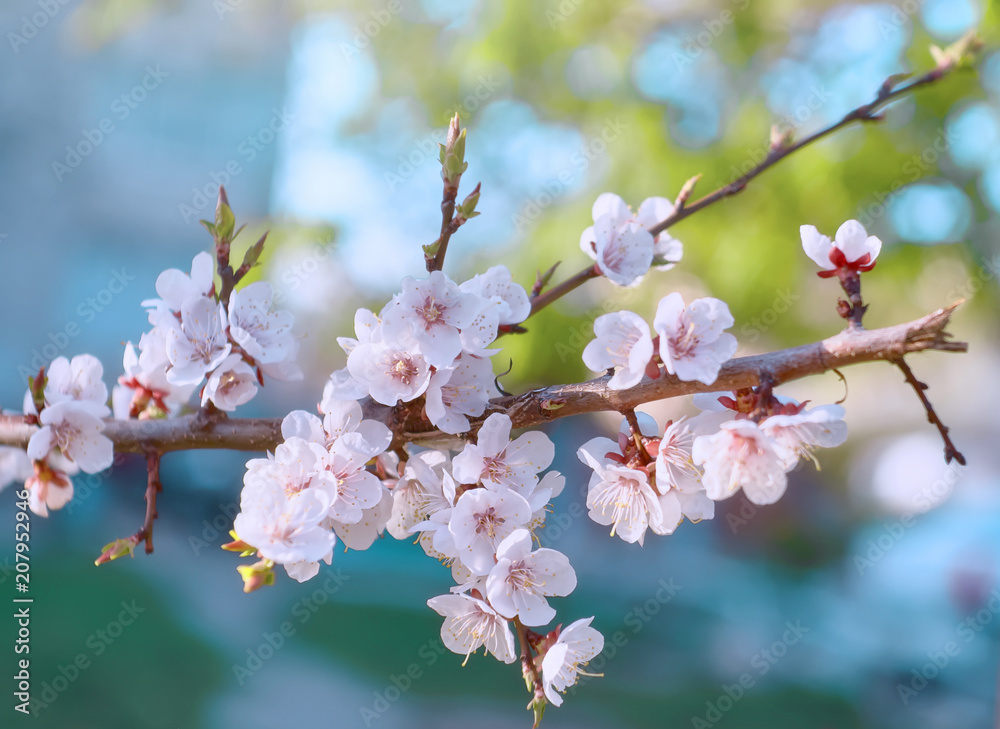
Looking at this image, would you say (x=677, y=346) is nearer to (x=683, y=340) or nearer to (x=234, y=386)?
(x=683, y=340)

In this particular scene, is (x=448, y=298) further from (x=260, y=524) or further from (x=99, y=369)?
(x=99, y=369)

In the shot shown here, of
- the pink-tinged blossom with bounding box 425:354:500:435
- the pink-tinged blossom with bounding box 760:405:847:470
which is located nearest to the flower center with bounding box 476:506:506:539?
the pink-tinged blossom with bounding box 425:354:500:435

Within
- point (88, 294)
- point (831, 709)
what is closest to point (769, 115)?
point (831, 709)

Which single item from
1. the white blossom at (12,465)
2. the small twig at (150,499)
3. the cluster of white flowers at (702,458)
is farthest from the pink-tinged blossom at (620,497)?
the white blossom at (12,465)

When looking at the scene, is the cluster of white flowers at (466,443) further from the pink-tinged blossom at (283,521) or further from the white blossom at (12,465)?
the white blossom at (12,465)

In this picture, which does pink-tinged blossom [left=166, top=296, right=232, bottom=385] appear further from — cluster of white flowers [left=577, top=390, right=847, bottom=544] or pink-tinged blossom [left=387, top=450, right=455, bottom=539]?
cluster of white flowers [left=577, top=390, right=847, bottom=544]

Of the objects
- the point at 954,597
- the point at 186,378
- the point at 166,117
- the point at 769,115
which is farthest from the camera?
the point at 166,117

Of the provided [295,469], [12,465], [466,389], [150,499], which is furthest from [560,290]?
[12,465]
